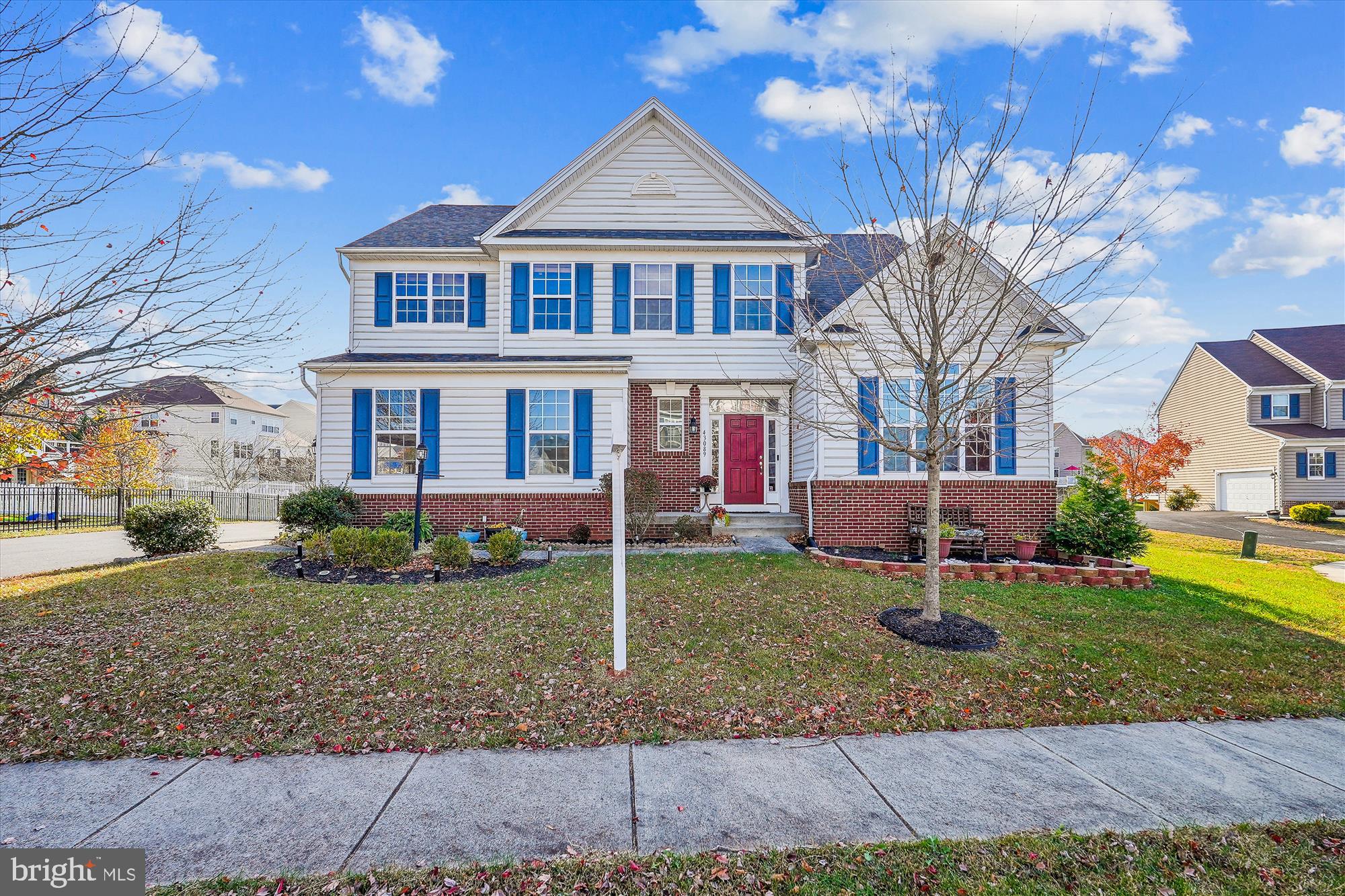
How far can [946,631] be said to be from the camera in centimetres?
629

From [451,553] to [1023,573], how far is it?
9.68 m

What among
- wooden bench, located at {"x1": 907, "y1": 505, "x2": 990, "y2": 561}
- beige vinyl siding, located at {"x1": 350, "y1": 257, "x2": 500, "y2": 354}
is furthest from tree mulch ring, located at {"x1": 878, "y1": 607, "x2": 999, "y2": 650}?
beige vinyl siding, located at {"x1": 350, "y1": 257, "x2": 500, "y2": 354}

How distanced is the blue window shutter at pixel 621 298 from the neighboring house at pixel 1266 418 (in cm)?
3052

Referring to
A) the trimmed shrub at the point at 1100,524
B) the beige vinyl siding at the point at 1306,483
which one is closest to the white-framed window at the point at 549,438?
the trimmed shrub at the point at 1100,524

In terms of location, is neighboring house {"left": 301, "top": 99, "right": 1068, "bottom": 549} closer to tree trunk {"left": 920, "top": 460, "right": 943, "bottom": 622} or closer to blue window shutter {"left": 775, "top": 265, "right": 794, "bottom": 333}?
blue window shutter {"left": 775, "top": 265, "right": 794, "bottom": 333}

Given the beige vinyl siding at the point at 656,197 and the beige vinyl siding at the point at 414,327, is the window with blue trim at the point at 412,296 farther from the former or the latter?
the beige vinyl siding at the point at 656,197

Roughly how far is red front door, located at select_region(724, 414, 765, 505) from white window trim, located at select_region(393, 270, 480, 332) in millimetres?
6784

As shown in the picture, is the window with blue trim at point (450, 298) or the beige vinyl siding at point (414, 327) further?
the window with blue trim at point (450, 298)

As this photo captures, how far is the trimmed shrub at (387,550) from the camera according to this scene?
9.45 m

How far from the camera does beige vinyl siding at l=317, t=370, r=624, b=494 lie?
12750 millimetres

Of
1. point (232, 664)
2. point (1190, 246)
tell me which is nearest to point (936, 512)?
point (1190, 246)

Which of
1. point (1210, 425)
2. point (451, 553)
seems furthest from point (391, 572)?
point (1210, 425)

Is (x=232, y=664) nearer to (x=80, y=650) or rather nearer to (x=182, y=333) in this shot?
(x=80, y=650)

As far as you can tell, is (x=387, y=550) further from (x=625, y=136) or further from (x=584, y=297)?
(x=625, y=136)
